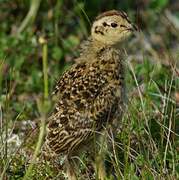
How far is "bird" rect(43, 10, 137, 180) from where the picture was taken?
504 centimetres

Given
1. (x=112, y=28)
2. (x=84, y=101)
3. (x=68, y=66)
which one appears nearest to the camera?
(x=84, y=101)

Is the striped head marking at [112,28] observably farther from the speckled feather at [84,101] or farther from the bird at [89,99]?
the speckled feather at [84,101]

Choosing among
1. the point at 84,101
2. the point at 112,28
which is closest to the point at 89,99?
the point at 84,101

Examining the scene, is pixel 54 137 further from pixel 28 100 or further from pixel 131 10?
pixel 131 10

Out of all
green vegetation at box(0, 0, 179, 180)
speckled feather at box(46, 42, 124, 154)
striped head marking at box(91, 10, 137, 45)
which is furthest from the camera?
striped head marking at box(91, 10, 137, 45)

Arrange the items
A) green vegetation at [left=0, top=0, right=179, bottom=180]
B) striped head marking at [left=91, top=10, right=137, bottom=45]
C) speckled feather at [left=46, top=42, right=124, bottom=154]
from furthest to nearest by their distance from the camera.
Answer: striped head marking at [left=91, top=10, right=137, bottom=45] < green vegetation at [left=0, top=0, right=179, bottom=180] < speckled feather at [left=46, top=42, right=124, bottom=154]

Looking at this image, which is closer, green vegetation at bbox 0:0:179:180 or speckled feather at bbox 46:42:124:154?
speckled feather at bbox 46:42:124:154

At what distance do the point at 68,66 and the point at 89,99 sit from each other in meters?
2.31

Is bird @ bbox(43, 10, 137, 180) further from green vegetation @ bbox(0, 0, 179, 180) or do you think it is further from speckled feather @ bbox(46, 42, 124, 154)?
green vegetation @ bbox(0, 0, 179, 180)

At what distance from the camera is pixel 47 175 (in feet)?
17.3

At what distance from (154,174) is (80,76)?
76 centimetres

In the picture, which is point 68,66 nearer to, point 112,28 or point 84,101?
point 112,28

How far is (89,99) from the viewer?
513cm

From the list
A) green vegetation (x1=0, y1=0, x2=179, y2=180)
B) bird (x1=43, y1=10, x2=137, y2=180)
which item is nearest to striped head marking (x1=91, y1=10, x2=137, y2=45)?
bird (x1=43, y1=10, x2=137, y2=180)
